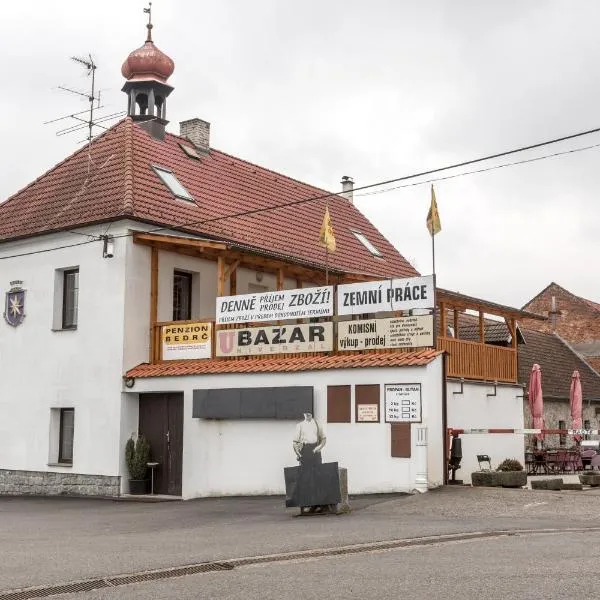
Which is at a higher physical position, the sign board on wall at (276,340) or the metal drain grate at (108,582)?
the sign board on wall at (276,340)

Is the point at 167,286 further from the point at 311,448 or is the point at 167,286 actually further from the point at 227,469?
the point at 311,448

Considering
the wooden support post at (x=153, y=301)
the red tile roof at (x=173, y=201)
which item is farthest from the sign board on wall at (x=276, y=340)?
the red tile roof at (x=173, y=201)

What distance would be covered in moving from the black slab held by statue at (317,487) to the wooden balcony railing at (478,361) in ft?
20.2

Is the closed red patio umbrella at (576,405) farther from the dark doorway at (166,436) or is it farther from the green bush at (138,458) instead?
the green bush at (138,458)

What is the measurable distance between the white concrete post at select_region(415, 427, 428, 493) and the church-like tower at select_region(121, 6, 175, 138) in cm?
1400

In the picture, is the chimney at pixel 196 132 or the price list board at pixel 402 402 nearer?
the price list board at pixel 402 402

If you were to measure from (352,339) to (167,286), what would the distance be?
561 centimetres

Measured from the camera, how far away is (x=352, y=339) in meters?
19.0

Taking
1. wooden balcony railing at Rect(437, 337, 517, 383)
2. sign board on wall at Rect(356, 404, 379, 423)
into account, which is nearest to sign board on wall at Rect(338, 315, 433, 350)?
sign board on wall at Rect(356, 404, 379, 423)

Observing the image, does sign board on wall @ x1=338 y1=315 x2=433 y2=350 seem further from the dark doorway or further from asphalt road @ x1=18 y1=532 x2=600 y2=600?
asphalt road @ x1=18 y1=532 x2=600 y2=600

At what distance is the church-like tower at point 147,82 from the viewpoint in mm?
27766

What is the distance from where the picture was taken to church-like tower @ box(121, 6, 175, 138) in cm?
2777

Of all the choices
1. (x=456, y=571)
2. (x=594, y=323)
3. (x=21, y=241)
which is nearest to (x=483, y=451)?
(x=21, y=241)

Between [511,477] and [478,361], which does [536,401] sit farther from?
[511,477]
